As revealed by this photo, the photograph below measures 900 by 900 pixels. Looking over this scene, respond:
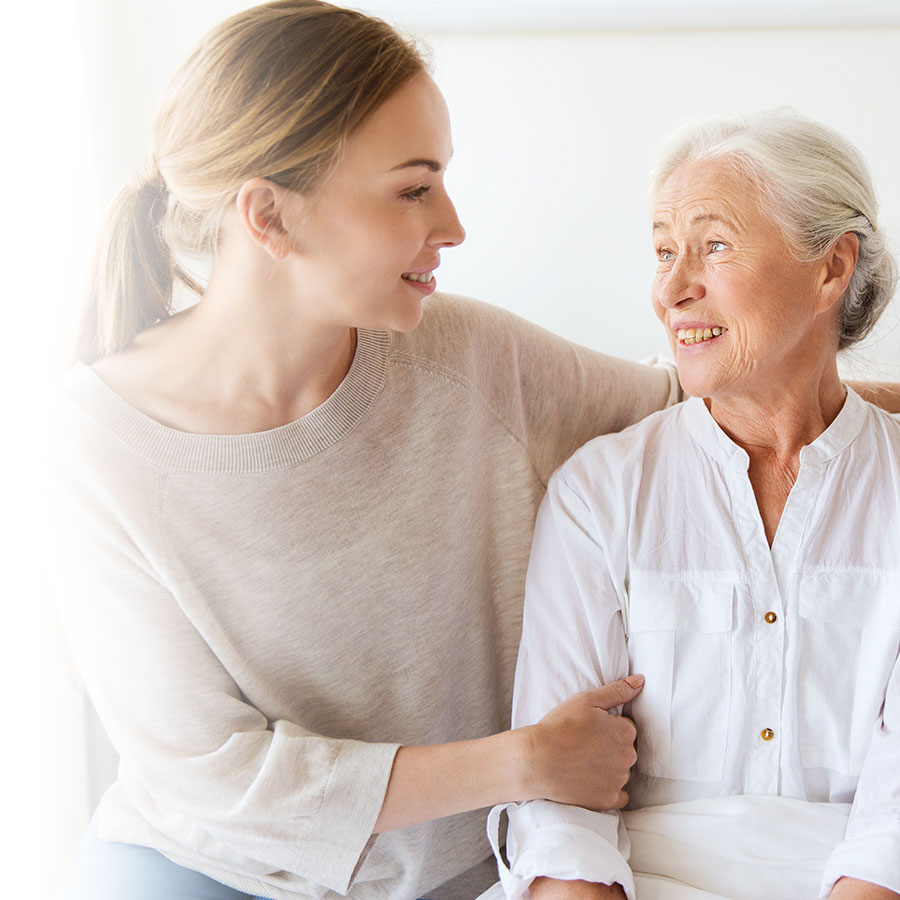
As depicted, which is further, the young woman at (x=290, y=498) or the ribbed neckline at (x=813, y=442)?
the ribbed neckline at (x=813, y=442)

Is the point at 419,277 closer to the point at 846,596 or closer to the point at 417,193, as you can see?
the point at 417,193

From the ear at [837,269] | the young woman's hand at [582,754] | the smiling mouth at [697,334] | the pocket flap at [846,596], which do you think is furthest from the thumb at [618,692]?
the ear at [837,269]

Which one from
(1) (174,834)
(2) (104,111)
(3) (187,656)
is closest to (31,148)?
(2) (104,111)

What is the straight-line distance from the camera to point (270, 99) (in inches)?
48.8

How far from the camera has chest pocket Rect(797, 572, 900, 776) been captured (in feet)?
4.45

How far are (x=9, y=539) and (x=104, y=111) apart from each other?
0.88 meters

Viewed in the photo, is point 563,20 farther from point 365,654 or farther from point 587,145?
point 365,654

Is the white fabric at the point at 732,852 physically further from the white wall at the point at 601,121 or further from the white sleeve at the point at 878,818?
the white wall at the point at 601,121

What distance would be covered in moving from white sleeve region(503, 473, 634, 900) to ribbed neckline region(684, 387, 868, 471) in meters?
0.21

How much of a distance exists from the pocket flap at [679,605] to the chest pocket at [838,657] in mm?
106

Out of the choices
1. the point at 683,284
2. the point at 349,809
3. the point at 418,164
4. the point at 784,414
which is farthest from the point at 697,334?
the point at 349,809

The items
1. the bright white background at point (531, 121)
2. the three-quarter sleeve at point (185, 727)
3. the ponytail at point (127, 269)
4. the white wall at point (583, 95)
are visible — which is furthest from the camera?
the white wall at point (583, 95)

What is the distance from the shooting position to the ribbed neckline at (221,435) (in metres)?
1.34

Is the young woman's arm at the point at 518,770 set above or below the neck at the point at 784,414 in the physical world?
below
